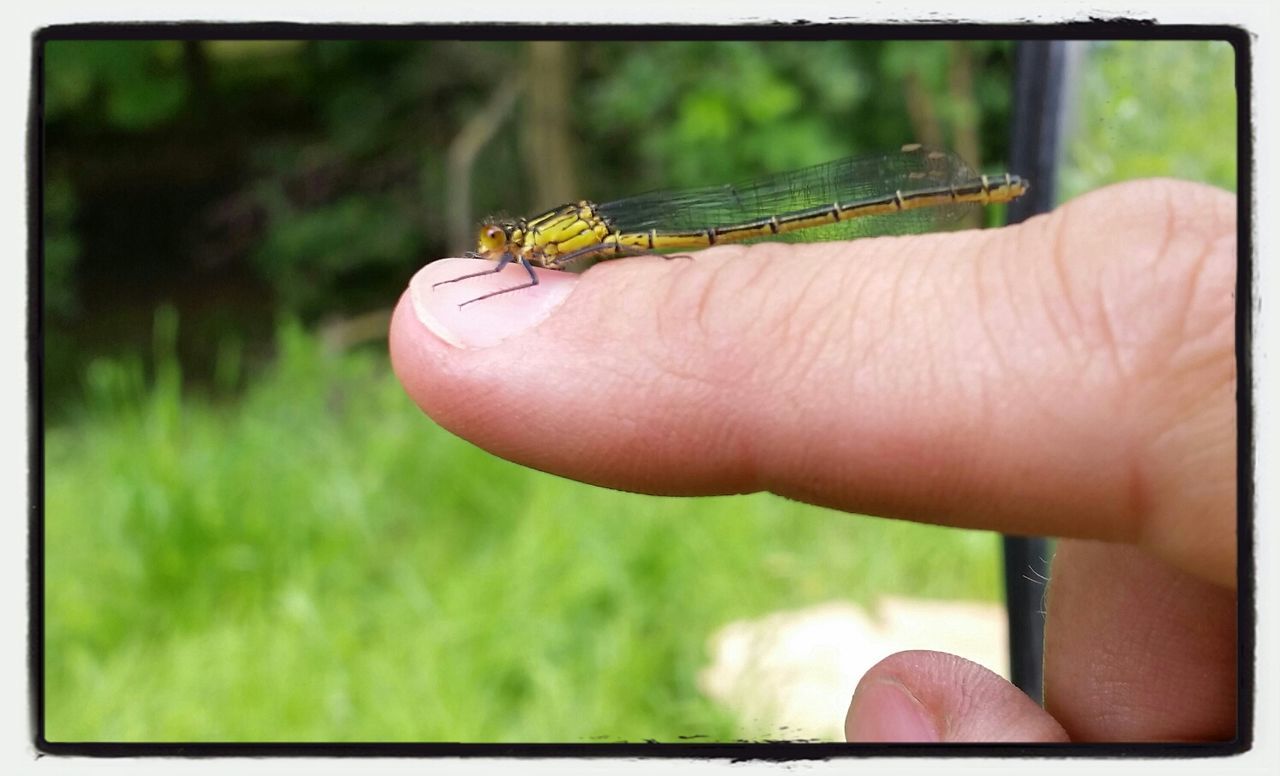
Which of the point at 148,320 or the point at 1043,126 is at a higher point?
the point at 1043,126

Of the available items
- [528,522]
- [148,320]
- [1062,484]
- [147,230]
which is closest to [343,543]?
[528,522]

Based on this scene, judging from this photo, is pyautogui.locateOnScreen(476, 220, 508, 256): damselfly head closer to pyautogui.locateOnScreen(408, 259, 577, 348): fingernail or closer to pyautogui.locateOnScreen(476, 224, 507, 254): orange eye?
pyautogui.locateOnScreen(476, 224, 507, 254): orange eye

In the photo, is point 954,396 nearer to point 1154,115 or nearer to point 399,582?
point 1154,115

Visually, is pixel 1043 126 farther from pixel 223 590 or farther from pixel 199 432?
pixel 199 432

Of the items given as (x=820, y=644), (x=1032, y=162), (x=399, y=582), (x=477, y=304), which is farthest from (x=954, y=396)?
(x=399, y=582)

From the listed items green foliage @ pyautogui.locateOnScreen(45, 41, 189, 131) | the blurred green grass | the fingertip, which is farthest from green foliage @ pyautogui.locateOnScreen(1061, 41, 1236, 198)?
green foliage @ pyautogui.locateOnScreen(45, 41, 189, 131)

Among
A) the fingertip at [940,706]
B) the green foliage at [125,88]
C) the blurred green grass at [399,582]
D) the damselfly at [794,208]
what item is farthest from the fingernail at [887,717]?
the green foliage at [125,88]
